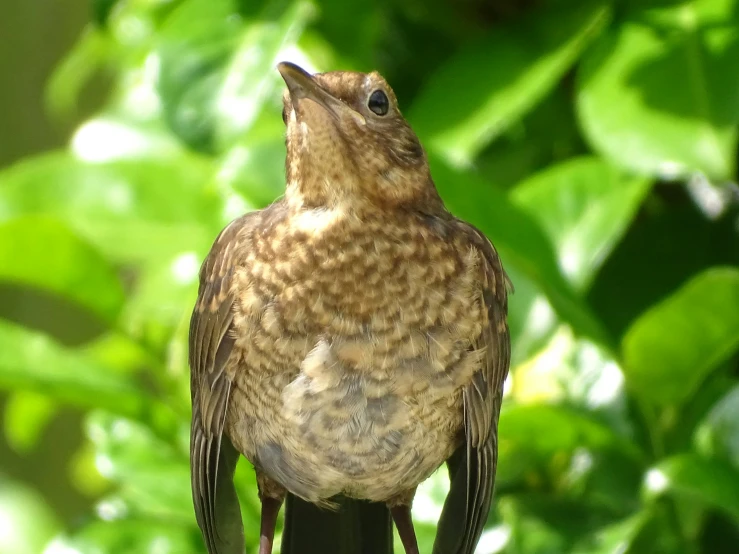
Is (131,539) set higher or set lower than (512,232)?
lower

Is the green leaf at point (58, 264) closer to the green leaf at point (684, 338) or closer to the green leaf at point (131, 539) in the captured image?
the green leaf at point (131, 539)

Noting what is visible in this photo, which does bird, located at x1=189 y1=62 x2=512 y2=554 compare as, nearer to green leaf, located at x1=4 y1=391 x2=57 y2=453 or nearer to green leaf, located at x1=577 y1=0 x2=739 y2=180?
green leaf, located at x1=577 y1=0 x2=739 y2=180

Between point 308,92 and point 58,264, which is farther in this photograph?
point 58,264

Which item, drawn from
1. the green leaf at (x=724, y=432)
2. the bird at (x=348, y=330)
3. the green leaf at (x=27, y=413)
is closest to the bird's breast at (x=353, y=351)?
the bird at (x=348, y=330)

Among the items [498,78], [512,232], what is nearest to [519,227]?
[512,232]

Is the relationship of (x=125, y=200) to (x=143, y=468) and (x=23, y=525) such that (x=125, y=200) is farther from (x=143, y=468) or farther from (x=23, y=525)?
(x=23, y=525)

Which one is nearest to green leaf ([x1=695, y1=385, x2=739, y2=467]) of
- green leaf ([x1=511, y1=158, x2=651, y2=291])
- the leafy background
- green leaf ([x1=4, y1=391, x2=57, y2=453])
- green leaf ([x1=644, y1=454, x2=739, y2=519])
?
the leafy background
